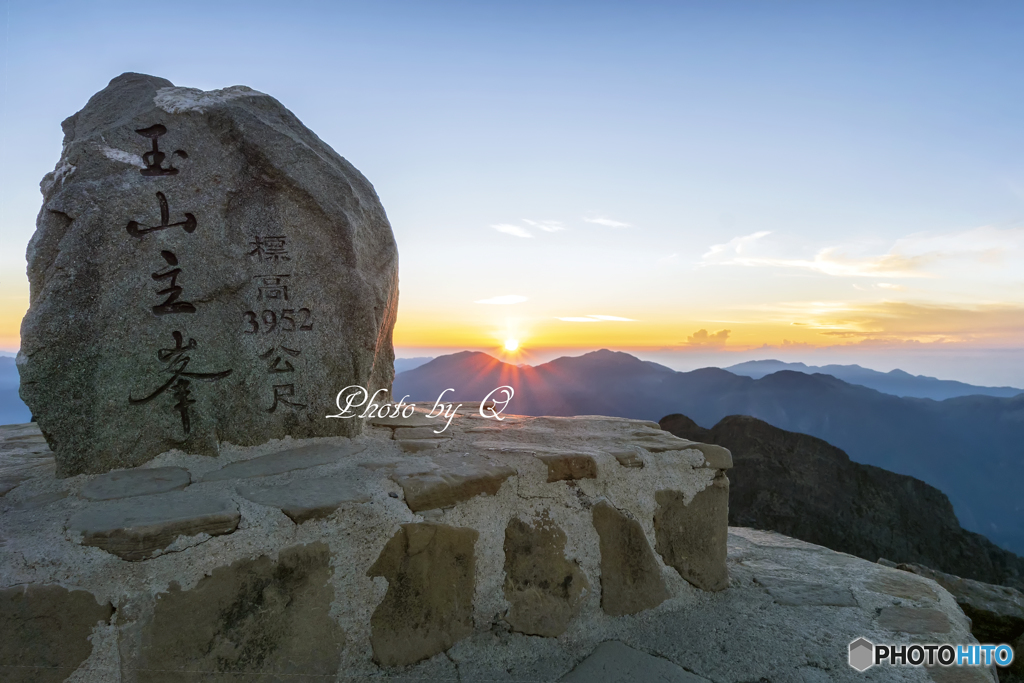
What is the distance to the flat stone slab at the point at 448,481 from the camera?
7.70 feet

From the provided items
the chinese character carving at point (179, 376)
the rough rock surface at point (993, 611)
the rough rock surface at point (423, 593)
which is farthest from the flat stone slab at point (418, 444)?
the rough rock surface at point (993, 611)

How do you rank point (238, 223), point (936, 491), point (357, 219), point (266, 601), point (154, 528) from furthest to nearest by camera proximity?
point (936, 491) < point (357, 219) < point (238, 223) < point (266, 601) < point (154, 528)

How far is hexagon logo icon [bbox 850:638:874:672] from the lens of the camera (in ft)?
8.23

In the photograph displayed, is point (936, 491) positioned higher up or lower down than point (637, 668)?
lower down

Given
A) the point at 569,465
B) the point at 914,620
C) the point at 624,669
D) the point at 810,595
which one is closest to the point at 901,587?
the point at 914,620

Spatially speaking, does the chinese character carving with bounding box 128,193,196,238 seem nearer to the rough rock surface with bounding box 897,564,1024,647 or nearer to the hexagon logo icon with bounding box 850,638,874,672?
the hexagon logo icon with bounding box 850,638,874,672

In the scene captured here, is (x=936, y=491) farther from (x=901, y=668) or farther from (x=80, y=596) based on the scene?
(x=80, y=596)

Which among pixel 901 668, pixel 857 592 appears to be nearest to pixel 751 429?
pixel 857 592

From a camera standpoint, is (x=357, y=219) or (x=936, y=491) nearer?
(x=357, y=219)

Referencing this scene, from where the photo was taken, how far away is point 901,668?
2.51 metres

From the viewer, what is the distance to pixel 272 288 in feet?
9.43

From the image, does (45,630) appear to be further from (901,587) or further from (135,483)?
(901,587)

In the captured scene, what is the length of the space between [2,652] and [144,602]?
1.32 ft

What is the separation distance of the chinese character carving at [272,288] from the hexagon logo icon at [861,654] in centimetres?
308
